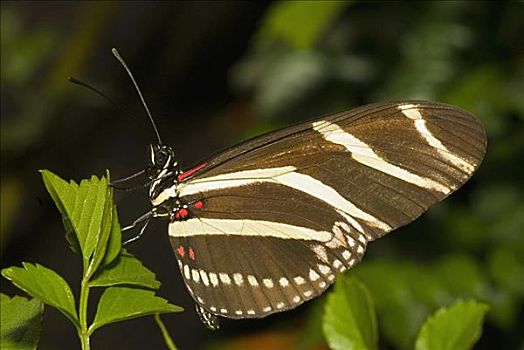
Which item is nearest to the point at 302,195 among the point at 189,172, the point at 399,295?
the point at 189,172

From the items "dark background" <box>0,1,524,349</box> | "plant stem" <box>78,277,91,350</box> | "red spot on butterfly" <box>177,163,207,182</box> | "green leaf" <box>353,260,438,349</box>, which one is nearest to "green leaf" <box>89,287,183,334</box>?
"plant stem" <box>78,277,91,350</box>

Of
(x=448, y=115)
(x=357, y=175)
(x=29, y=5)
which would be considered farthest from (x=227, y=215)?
(x=29, y=5)

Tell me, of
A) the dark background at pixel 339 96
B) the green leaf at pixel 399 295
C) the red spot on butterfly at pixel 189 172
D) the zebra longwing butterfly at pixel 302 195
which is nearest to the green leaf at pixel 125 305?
the zebra longwing butterfly at pixel 302 195

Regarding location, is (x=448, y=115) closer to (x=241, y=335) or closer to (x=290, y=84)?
(x=290, y=84)

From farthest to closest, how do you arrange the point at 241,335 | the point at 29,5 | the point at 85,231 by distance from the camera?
the point at 29,5
the point at 241,335
the point at 85,231

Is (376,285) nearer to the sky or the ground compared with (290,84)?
nearer to the ground

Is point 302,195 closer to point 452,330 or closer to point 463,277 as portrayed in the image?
point 452,330
